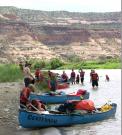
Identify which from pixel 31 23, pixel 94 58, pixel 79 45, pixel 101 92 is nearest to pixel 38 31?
pixel 31 23

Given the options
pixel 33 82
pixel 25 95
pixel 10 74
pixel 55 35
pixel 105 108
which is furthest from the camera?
pixel 55 35

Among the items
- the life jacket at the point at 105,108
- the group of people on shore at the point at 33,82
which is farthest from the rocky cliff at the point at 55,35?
the life jacket at the point at 105,108

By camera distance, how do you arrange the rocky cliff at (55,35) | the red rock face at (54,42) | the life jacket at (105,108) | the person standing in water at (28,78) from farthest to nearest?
the rocky cliff at (55,35), the red rock face at (54,42), the person standing in water at (28,78), the life jacket at (105,108)

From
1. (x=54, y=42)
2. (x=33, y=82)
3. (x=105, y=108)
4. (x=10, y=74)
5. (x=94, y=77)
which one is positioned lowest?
(x=54, y=42)

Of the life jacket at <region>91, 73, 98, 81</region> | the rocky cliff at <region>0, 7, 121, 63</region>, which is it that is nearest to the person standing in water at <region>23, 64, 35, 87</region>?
the life jacket at <region>91, 73, 98, 81</region>

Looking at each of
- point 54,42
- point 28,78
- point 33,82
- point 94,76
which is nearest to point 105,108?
point 28,78

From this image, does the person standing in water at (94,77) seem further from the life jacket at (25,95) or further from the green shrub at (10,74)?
the life jacket at (25,95)

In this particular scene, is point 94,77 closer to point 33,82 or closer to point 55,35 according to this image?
point 33,82

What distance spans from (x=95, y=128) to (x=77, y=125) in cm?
73

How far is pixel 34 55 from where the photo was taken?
140 m

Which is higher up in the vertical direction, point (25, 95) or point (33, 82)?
point (25, 95)

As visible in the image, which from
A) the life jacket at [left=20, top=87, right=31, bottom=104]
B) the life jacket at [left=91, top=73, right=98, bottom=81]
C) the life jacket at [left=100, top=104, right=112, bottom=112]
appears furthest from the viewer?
the life jacket at [left=91, top=73, right=98, bottom=81]

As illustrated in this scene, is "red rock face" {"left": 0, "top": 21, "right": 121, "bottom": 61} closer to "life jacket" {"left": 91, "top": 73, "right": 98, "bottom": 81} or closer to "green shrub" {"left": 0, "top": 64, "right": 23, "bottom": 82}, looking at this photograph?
"green shrub" {"left": 0, "top": 64, "right": 23, "bottom": 82}

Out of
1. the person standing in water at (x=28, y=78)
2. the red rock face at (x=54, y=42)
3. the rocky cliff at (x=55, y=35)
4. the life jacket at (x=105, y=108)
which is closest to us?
the life jacket at (x=105, y=108)
